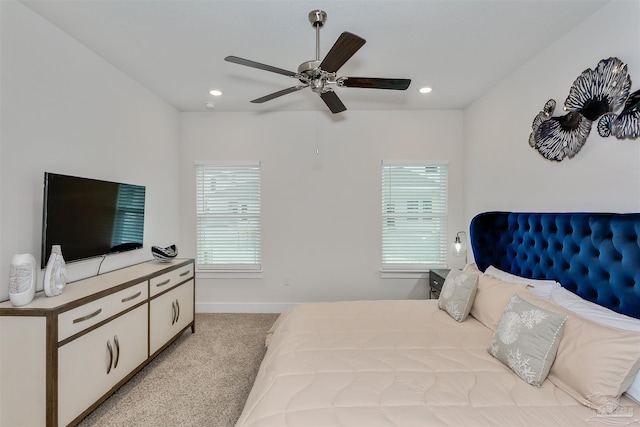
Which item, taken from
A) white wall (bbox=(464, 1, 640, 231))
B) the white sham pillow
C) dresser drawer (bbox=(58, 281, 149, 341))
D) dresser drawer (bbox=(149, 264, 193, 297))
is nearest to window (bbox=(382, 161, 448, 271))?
white wall (bbox=(464, 1, 640, 231))

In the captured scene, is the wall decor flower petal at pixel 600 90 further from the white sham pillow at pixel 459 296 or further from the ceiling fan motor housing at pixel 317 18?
the ceiling fan motor housing at pixel 317 18

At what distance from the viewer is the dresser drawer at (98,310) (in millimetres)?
1646

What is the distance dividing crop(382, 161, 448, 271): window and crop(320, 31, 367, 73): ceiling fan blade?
218 cm

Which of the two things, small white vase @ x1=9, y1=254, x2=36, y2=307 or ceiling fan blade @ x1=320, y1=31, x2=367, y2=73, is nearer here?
ceiling fan blade @ x1=320, y1=31, x2=367, y2=73

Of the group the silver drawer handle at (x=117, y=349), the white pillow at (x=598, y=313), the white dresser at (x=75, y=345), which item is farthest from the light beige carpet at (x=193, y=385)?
the white pillow at (x=598, y=313)

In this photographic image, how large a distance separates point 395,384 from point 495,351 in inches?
27.6

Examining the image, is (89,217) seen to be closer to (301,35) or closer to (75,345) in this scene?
(75,345)

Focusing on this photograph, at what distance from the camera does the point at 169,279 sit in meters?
2.71

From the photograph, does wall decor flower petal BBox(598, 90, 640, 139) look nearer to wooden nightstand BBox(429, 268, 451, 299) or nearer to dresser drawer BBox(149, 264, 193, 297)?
wooden nightstand BBox(429, 268, 451, 299)

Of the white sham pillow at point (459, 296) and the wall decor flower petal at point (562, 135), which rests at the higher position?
the wall decor flower petal at point (562, 135)

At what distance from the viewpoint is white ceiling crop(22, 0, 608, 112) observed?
5.93ft

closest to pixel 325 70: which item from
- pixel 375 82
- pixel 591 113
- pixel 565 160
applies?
pixel 375 82

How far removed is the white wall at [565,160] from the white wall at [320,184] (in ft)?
2.12

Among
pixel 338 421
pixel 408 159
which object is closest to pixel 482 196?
pixel 408 159
